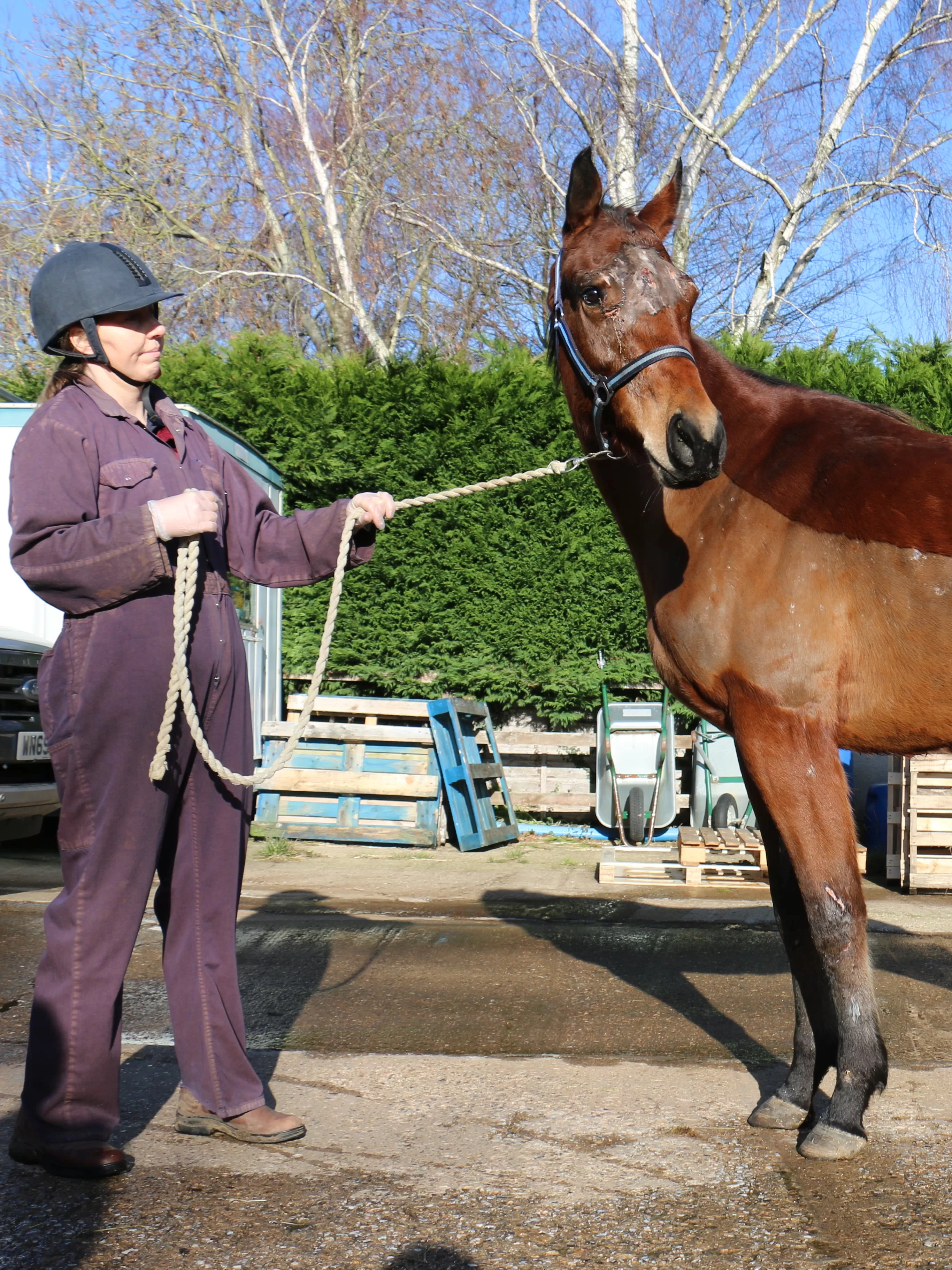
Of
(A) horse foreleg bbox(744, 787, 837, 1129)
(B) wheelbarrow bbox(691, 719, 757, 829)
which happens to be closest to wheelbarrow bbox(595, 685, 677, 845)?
(B) wheelbarrow bbox(691, 719, 757, 829)

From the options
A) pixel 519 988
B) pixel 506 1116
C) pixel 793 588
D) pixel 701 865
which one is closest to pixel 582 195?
pixel 793 588

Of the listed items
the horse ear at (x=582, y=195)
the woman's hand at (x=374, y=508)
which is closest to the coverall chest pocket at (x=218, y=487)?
the woman's hand at (x=374, y=508)

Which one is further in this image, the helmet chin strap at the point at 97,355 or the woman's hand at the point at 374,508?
the woman's hand at the point at 374,508

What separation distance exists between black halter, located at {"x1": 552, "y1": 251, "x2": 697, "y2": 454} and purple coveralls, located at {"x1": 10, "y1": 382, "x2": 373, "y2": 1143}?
107 cm

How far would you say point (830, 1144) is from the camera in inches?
98.3

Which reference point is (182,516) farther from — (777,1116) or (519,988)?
(519,988)

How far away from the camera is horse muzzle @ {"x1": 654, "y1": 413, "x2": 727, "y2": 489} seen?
102 inches

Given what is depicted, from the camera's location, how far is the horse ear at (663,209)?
3.21 meters

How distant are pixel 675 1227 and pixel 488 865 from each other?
5224 mm

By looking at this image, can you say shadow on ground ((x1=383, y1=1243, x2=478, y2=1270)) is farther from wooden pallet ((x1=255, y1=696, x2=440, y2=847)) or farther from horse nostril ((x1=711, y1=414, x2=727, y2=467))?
wooden pallet ((x1=255, y1=696, x2=440, y2=847))

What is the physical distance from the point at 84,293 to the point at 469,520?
20.2 ft

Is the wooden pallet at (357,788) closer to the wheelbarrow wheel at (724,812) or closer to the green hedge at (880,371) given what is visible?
the wheelbarrow wheel at (724,812)

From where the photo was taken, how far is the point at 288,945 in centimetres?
480

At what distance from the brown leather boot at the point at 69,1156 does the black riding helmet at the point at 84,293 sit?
69.8 inches
